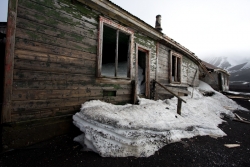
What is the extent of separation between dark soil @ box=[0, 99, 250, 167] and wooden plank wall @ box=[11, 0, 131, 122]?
685mm

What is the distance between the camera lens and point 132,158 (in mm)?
2326

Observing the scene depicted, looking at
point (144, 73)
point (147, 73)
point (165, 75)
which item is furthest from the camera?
point (165, 75)

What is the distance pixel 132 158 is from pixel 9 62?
2.98m

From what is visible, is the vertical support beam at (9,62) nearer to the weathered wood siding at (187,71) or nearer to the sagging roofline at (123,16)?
the sagging roofline at (123,16)

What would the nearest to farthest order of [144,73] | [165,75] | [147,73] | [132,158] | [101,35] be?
1. [132,158]
2. [101,35]
3. [147,73]
4. [144,73]
5. [165,75]

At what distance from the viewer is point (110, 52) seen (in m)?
8.21

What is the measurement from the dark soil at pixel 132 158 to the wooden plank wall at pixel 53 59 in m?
0.69

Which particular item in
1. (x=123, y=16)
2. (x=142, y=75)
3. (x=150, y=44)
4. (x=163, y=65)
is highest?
(x=123, y=16)

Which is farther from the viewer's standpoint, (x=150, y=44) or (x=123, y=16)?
(x=150, y=44)

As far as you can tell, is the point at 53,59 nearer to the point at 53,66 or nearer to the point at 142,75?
the point at 53,66

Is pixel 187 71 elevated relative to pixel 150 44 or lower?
lower

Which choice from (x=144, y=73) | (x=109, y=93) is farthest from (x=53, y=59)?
(x=144, y=73)

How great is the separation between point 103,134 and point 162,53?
5.60 m

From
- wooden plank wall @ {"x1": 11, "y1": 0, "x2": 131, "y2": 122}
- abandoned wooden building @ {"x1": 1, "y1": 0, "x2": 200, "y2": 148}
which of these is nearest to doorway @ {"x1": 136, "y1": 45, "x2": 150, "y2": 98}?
abandoned wooden building @ {"x1": 1, "y1": 0, "x2": 200, "y2": 148}
